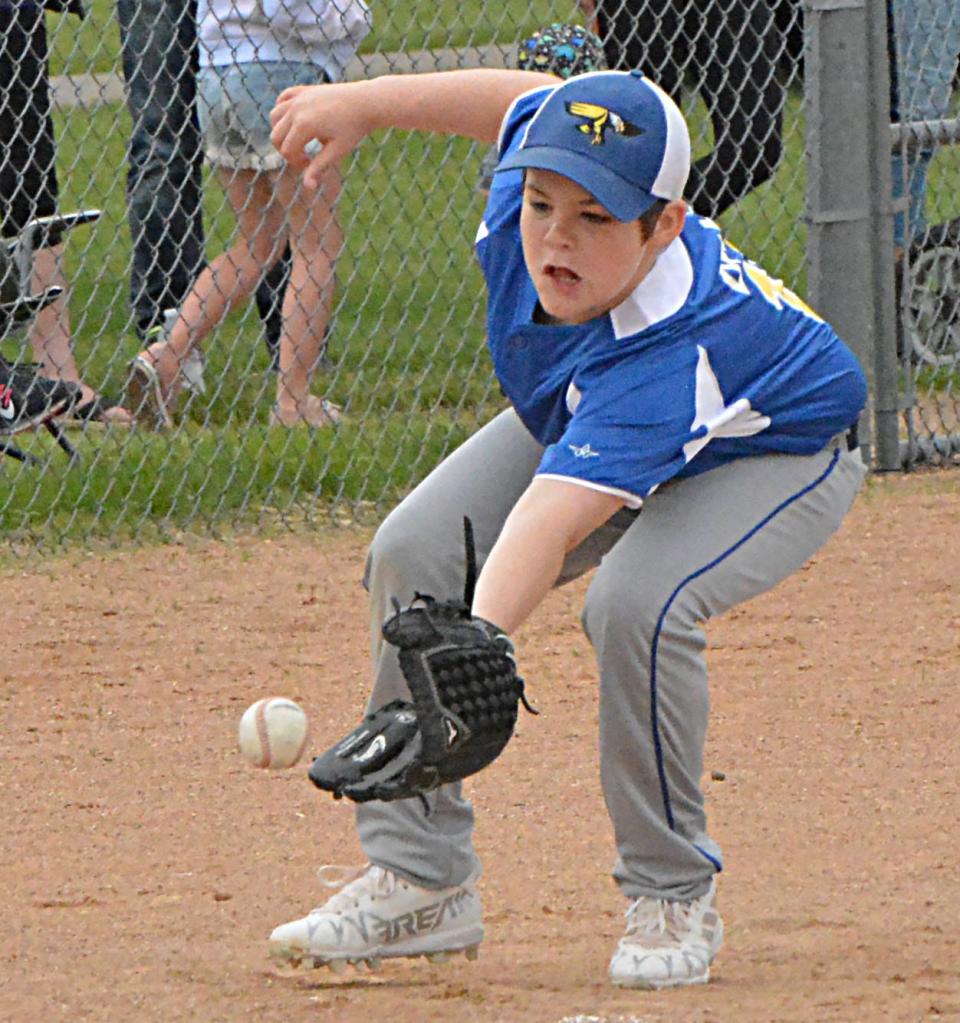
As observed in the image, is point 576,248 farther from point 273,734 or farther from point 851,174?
point 851,174

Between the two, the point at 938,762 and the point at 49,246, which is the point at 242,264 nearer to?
the point at 49,246

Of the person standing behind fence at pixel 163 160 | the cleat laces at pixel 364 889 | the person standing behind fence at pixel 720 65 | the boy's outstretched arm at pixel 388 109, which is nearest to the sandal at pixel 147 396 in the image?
the person standing behind fence at pixel 163 160

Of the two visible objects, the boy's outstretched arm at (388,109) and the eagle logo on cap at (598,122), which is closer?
the eagle logo on cap at (598,122)

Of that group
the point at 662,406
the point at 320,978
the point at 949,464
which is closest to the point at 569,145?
the point at 662,406

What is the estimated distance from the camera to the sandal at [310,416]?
677cm

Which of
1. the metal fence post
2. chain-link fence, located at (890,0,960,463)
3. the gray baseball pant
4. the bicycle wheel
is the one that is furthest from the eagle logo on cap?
the bicycle wheel

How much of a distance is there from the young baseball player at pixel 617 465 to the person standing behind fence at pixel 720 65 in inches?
140

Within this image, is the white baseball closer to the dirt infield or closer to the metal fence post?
the dirt infield

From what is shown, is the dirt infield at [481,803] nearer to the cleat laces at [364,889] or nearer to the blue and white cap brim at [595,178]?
the cleat laces at [364,889]

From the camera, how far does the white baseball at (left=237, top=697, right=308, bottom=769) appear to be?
11.4 feet

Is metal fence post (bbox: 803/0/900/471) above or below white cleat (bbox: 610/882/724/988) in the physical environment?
above

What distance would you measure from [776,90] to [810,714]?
318 cm

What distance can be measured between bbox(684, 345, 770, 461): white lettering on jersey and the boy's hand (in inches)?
28.5

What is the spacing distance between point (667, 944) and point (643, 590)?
580 mm
